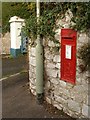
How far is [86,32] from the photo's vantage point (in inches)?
215

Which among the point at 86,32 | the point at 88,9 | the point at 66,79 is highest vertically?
the point at 88,9

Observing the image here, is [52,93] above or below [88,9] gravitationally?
below

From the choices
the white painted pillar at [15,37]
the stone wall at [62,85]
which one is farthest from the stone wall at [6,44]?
the stone wall at [62,85]

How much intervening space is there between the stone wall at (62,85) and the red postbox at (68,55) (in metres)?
0.11

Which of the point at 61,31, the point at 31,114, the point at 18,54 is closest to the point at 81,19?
the point at 61,31

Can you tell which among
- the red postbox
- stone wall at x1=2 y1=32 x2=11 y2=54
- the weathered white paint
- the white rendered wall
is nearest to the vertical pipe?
the red postbox

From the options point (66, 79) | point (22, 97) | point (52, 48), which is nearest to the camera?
point (66, 79)

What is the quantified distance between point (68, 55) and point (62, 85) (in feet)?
2.07

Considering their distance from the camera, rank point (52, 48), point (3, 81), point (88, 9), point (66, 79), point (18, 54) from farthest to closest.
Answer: point (18, 54) < point (3, 81) < point (52, 48) < point (66, 79) < point (88, 9)

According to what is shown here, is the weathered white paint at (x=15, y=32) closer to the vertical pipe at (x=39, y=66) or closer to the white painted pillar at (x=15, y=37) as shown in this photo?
the white painted pillar at (x=15, y=37)

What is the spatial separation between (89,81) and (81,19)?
1075 millimetres

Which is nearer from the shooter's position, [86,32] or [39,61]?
[86,32]

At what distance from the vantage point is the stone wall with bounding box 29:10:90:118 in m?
5.61

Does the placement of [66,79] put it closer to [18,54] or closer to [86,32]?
[86,32]
